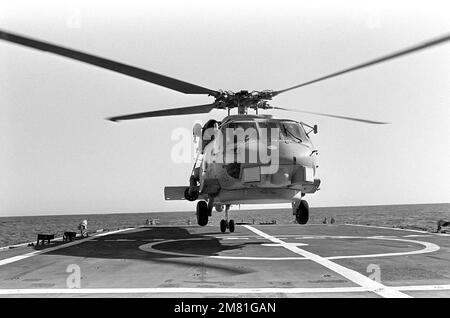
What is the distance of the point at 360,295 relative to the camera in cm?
959

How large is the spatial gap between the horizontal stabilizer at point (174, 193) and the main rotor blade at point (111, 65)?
8420mm

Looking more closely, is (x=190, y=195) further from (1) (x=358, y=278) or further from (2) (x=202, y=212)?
(1) (x=358, y=278)

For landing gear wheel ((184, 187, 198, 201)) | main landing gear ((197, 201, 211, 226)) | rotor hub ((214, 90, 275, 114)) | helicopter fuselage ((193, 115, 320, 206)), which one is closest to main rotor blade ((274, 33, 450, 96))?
rotor hub ((214, 90, 275, 114))

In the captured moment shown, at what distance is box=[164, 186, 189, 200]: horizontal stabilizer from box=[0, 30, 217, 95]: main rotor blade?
27.6ft

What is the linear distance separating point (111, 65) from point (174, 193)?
1271 cm

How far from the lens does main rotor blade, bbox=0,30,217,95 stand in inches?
395

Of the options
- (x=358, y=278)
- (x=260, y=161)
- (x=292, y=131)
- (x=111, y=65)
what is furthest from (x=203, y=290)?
(x=292, y=131)

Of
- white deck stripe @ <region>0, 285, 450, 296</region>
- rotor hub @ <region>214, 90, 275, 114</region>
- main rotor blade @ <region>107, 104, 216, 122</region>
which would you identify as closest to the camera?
white deck stripe @ <region>0, 285, 450, 296</region>

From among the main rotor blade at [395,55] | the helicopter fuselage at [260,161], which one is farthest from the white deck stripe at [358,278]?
the main rotor blade at [395,55]

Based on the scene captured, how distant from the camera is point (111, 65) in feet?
40.8

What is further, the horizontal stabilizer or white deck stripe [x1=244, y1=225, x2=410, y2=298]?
the horizontal stabilizer

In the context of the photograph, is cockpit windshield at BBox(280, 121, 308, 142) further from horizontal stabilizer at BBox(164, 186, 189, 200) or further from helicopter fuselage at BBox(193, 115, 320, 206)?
horizontal stabilizer at BBox(164, 186, 189, 200)
